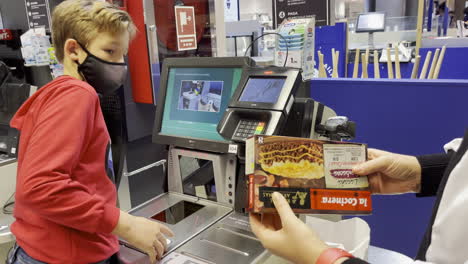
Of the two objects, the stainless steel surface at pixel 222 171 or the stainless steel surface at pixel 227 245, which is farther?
the stainless steel surface at pixel 222 171

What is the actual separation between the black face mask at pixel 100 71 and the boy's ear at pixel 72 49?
0.07ft

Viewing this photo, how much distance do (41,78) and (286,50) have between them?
69.4 inches

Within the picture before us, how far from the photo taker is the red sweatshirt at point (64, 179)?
0.97m

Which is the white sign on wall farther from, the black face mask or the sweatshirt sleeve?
the sweatshirt sleeve

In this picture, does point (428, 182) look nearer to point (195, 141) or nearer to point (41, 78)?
point (195, 141)

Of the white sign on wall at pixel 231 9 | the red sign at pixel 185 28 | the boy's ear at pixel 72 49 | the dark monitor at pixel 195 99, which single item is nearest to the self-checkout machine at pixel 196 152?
the dark monitor at pixel 195 99

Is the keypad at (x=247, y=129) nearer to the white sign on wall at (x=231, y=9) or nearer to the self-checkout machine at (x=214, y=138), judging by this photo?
the self-checkout machine at (x=214, y=138)

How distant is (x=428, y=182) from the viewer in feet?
3.62

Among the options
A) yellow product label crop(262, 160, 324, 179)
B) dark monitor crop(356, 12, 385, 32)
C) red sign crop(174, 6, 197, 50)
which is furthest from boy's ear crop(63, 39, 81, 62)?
dark monitor crop(356, 12, 385, 32)

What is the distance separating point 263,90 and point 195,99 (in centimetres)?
30

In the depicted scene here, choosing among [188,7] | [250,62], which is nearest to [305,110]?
[250,62]

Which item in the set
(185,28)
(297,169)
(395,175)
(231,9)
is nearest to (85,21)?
(297,169)

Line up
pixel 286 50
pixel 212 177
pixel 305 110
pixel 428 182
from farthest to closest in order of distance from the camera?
pixel 286 50 < pixel 212 177 < pixel 305 110 < pixel 428 182

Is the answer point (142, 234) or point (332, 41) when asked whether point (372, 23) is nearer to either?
point (332, 41)
